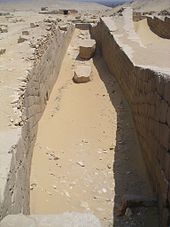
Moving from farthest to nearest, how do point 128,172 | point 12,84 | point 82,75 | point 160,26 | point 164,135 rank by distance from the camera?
point 160,26, point 82,75, point 12,84, point 128,172, point 164,135

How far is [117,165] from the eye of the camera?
6434mm

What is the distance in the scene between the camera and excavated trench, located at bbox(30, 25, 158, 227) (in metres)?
5.43

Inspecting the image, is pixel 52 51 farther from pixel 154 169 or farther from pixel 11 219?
pixel 11 219

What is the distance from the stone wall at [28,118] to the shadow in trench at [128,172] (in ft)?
4.55

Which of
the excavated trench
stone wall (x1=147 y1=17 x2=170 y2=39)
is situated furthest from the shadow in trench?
stone wall (x1=147 y1=17 x2=170 y2=39)

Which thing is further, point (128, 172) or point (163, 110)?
point (128, 172)

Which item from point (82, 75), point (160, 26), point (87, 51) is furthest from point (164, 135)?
point (160, 26)

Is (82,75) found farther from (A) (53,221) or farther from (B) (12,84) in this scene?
(A) (53,221)

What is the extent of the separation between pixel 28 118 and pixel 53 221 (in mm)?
3529

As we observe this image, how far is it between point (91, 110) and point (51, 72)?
200cm

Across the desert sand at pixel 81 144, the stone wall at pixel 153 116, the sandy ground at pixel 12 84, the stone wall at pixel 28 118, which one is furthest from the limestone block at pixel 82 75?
the stone wall at pixel 153 116

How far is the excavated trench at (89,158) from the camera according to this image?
543 cm

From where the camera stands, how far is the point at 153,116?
5477mm

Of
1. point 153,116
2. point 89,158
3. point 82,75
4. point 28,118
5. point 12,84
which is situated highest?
point 12,84
